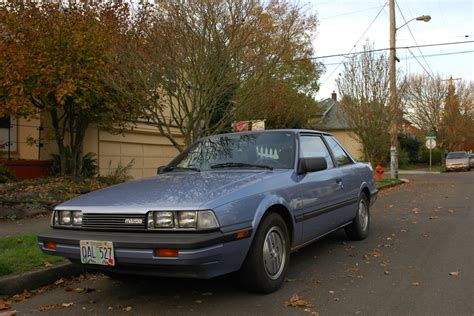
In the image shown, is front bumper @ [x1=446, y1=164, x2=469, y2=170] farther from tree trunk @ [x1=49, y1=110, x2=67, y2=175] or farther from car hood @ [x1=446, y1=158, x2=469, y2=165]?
tree trunk @ [x1=49, y1=110, x2=67, y2=175]

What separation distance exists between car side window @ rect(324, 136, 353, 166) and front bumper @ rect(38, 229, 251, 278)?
9.47 ft

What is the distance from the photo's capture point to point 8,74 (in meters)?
9.52

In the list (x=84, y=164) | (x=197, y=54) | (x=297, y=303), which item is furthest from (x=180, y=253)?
(x=84, y=164)

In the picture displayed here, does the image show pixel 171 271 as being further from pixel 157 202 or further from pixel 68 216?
pixel 68 216

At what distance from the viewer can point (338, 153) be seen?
22.1ft

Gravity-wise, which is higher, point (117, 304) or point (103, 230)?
point (103, 230)

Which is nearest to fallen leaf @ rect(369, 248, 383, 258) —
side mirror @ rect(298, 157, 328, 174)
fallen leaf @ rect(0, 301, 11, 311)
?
side mirror @ rect(298, 157, 328, 174)

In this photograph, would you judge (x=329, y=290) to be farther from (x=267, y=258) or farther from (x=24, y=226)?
(x=24, y=226)

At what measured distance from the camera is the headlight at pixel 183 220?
3.81m

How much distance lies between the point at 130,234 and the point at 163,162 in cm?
1391

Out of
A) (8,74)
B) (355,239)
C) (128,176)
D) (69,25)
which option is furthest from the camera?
(128,176)

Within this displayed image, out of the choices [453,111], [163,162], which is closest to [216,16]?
[163,162]

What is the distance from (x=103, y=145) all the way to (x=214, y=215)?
38.0ft

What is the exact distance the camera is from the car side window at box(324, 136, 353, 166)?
21.6ft
